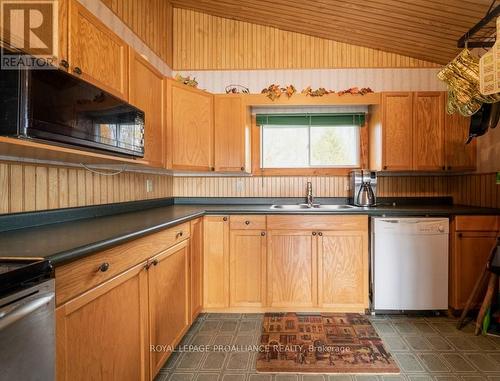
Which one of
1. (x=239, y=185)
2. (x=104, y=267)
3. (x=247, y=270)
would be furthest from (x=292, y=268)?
(x=104, y=267)

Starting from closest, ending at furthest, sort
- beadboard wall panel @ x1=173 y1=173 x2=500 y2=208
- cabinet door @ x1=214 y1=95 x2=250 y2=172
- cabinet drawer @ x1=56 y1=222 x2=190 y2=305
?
cabinet drawer @ x1=56 y1=222 x2=190 y2=305 < cabinet door @ x1=214 y1=95 x2=250 y2=172 < beadboard wall panel @ x1=173 y1=173 x2=500 y2=208

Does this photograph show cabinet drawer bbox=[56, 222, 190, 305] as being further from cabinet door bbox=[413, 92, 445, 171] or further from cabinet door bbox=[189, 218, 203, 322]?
cabinet door bbox=[413, 92, 445, 171]

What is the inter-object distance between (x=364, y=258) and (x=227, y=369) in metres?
1.45

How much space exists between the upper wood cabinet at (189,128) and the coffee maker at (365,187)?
1.50 metres

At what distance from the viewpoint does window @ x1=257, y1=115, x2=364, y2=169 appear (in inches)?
125

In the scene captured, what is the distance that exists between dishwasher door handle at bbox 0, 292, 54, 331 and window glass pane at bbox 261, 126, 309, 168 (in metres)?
2.60

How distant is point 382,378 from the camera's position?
1721 mm

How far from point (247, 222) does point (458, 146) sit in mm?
2177

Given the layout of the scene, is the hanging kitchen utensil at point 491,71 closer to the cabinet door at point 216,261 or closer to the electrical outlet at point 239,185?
the cabinet door at point 216,261

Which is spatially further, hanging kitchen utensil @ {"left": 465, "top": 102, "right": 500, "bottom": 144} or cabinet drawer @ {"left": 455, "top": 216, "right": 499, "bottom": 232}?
cabinet drawer @ {"left": 455, "top": 216, "right": 499, "bottom": 232}

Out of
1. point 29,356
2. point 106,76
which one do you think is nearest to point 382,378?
point 29,356

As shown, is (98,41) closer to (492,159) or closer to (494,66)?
(494,66)

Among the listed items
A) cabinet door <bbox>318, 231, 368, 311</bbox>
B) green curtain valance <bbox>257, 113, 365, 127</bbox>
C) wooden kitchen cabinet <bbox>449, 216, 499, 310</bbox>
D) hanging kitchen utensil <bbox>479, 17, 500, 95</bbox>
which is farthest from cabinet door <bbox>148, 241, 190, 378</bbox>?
wooden kitchen cabinet <bbox>449, 216, 499, 310</bbox>

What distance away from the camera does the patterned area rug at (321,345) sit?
1.82 metres
